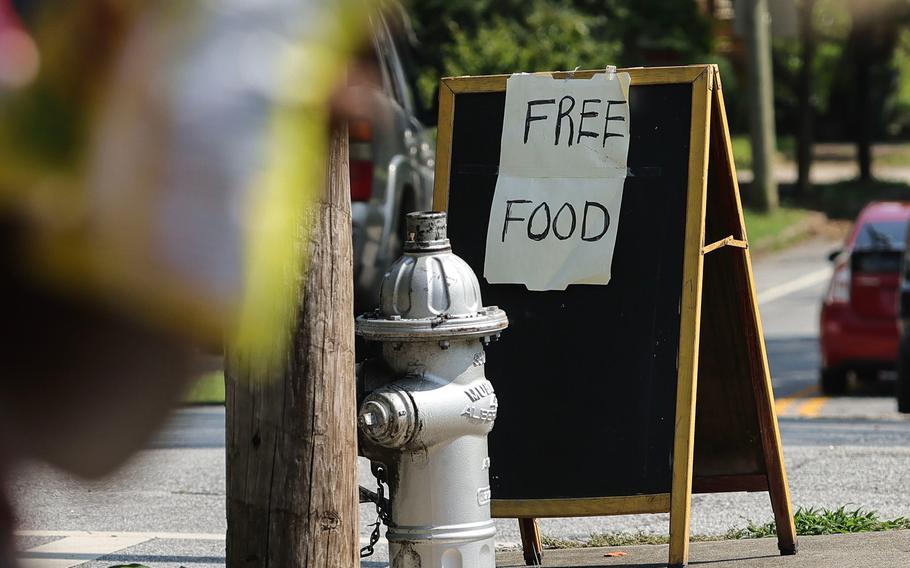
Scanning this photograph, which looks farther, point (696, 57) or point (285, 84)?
point (696, 57)

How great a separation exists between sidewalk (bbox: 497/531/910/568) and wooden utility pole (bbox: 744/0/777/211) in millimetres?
20771

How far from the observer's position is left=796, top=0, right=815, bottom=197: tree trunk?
102 ft

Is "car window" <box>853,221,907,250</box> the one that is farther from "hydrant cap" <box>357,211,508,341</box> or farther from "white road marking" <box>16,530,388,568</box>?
"hydrant cap" <box>357,211,508,341</box>

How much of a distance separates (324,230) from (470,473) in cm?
89

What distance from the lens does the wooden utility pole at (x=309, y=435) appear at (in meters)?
3.28

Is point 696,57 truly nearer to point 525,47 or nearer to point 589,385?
point 525,47

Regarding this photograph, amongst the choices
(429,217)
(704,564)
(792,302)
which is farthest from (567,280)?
(792,302)

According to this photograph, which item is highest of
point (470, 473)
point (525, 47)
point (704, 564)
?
point (525, 47)

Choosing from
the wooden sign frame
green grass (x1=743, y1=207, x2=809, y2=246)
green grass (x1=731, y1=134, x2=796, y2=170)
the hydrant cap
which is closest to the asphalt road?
the hydrant cap

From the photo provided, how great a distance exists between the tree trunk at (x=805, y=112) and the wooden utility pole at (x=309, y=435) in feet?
94.4

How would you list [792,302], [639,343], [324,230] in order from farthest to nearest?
[792,302], [639,343], [324,230]

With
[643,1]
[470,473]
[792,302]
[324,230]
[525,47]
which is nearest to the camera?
[324,230]

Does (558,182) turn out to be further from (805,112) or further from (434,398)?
(805,112)

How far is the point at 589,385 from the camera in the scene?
4.43 meters
